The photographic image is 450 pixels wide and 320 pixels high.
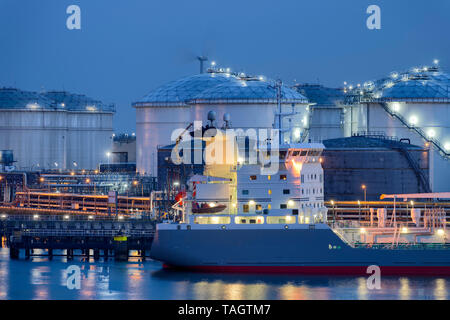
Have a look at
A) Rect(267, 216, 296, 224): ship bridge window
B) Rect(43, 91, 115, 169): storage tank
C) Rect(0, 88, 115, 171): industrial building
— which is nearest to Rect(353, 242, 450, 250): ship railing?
Rect(267, 216, 296, 224): ship bridge window

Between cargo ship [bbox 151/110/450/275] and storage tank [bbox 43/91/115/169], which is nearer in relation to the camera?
cargo ship [bbox 151/110/450/275]

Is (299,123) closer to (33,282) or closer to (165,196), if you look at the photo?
(165,196)

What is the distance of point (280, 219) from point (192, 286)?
7.41 m

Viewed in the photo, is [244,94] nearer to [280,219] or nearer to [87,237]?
[87,237]

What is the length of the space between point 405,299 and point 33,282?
1958 centimetres

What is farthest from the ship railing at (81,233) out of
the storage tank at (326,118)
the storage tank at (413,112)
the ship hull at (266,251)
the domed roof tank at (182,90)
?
the storage tank at (326,118)

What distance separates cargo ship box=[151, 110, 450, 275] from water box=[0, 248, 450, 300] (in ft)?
3.85

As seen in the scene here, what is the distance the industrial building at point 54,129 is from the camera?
392 feet

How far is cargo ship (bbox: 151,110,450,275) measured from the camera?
6544 cm

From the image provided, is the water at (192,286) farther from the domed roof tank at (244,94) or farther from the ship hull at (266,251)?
the domed roof tank at (244,94)

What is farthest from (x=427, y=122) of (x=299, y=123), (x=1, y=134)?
(x=1, y=134)

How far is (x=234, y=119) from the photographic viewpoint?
91.6 meters

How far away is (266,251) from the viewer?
2576 inches

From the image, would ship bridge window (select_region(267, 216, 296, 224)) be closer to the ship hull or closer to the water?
the ship hull
